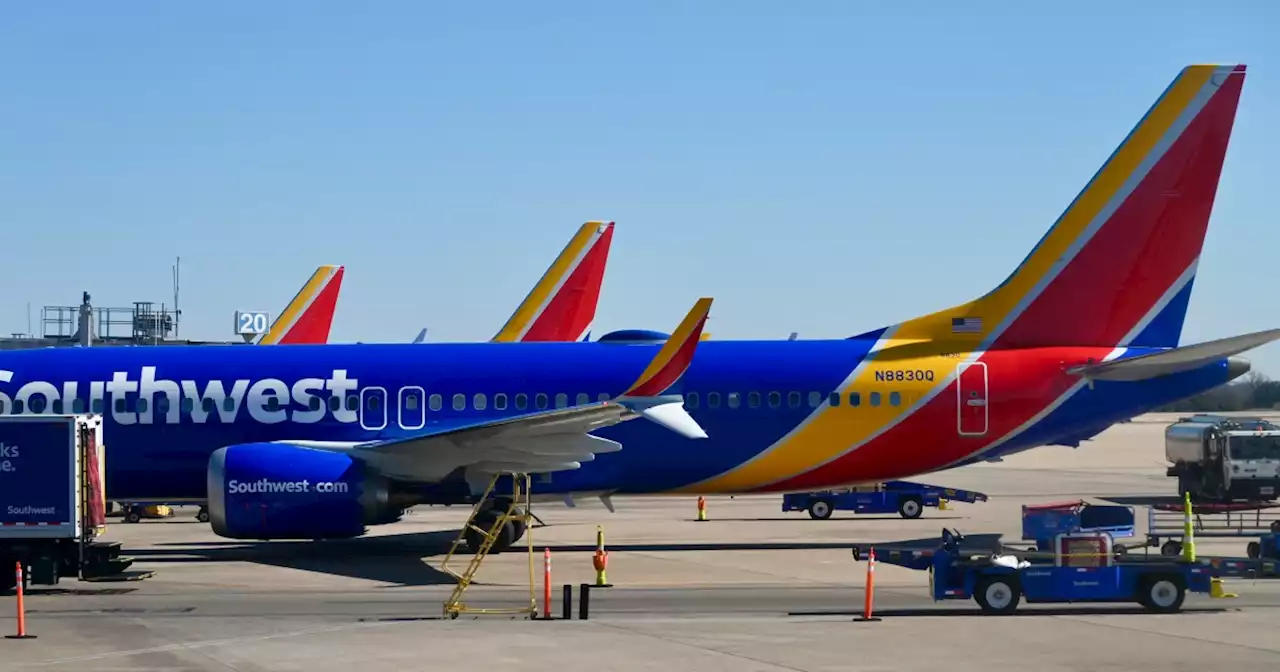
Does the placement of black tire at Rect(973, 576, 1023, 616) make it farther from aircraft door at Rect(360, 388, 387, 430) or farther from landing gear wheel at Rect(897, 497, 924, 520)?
landing gear wheel at Rect(897, 497, 924, 520)

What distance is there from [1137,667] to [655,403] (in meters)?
10.5

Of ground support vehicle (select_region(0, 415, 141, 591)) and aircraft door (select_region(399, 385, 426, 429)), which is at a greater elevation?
aircraft door (select_region(399, 385, 426, 429))

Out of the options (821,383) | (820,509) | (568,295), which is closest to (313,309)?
(568,295)

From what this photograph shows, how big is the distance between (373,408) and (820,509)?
1295 centimetres

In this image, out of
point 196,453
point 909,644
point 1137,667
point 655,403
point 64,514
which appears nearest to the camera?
point 1137,667

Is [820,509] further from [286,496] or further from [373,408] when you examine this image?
[286,496]

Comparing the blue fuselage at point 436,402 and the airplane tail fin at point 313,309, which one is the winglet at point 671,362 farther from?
the airplane tail fin at point 313,309

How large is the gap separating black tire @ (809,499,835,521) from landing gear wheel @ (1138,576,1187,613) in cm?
1804

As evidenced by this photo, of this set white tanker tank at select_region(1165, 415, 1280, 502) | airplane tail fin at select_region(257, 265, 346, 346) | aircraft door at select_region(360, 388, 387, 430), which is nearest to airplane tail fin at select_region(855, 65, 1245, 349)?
aircraft door at select_region(360, 388, 387, 430)

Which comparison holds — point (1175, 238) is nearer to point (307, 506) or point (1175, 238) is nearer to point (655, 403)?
point (655, 403)

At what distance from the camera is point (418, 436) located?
26703 mm

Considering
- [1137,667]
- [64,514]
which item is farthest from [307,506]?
[1137,667]

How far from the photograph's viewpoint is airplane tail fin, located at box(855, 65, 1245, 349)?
28.3 meters

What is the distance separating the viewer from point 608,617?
19.0 meters
